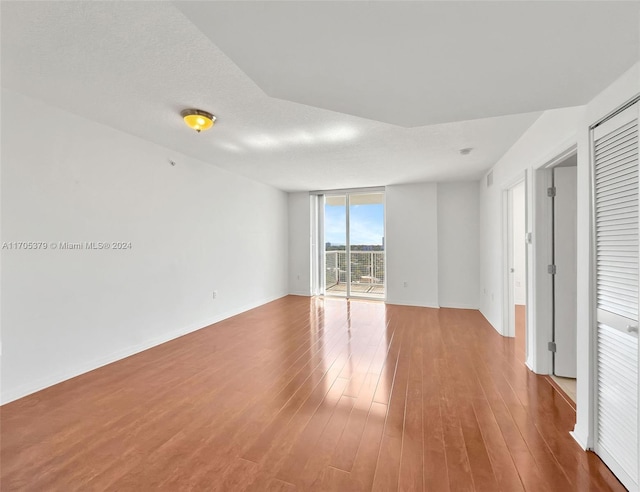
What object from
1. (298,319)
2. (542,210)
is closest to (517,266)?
(542,210)

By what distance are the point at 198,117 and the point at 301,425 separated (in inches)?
105

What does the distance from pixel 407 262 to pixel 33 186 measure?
5.51m

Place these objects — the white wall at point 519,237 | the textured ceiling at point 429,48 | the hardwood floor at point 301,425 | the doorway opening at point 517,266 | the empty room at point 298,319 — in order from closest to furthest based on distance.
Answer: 1. the textured ceiling at point 429,48
2. the empty room at point 298,319
3. the hardwood floor at point 301,425
4. the doorway opening at point 517,266
5. the white wall at point 519,237

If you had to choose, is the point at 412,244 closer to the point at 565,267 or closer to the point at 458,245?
the point at 458,245

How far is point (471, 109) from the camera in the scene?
1.76 meters

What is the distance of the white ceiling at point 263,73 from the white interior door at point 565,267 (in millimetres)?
687

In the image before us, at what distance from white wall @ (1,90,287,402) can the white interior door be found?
14.2 feet

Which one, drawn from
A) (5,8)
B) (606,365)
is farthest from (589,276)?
(5,8)

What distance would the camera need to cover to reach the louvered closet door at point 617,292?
54.6 inches

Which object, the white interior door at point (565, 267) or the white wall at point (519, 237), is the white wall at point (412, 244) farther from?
the white interior door at point (565, 267)

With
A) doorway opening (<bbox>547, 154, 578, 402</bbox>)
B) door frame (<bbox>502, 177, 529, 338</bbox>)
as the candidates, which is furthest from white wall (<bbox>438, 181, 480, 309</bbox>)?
doorway opening (<bbox>547, 154, 578, 402</bbox>)

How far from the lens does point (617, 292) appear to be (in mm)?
1502

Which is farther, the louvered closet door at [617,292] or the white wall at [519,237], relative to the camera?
the white wall at [519,237]

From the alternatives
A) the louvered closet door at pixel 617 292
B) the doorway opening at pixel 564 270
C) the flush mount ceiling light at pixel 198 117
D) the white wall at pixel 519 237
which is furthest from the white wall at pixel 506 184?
the flush mount ceiling light at pixel 198 117
